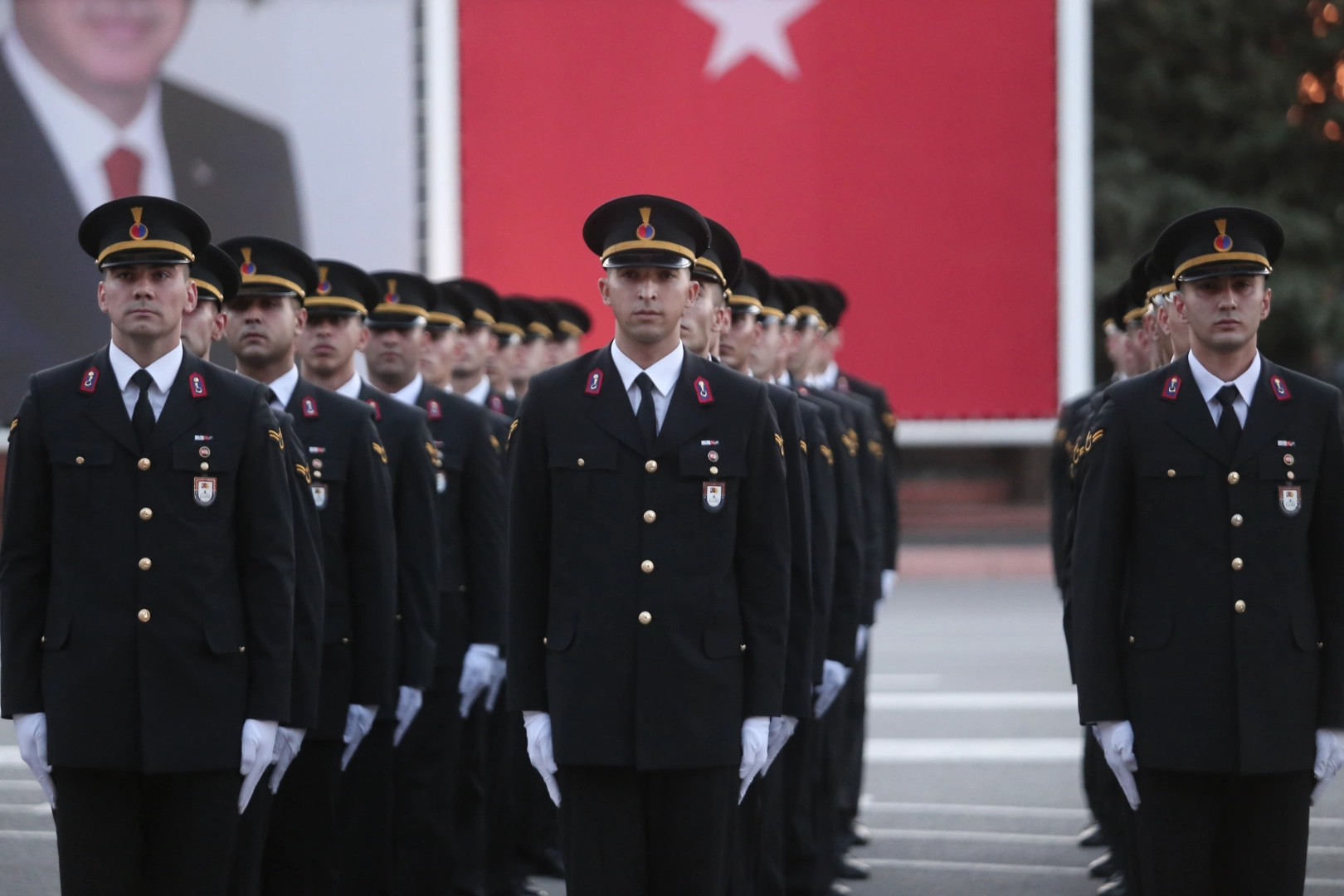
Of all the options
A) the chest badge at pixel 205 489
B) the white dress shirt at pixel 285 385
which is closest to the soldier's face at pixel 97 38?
the white dress shirt at pixel 285 385

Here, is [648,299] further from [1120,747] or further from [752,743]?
[1120,747]

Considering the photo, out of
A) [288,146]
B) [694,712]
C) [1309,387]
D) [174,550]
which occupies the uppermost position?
[288,146]

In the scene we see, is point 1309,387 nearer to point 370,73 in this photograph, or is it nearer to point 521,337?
point 521,337

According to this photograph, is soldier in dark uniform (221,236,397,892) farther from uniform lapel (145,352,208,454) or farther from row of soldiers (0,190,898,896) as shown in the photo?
uniform lapel (145,352,208,454)

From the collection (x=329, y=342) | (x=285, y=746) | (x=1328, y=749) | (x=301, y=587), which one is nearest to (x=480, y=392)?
(x=329, y=342)

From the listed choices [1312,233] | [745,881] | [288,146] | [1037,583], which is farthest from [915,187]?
[745,881]

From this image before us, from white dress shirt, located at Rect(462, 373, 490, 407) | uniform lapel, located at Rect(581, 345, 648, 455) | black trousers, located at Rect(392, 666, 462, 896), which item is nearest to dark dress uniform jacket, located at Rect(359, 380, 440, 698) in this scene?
black trousers, located at Rect(392, 666, 462, 896)

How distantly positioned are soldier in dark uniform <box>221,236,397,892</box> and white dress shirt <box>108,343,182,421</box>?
91 cm

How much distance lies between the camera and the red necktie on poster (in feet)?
49.2

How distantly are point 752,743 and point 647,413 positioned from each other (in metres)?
0.85

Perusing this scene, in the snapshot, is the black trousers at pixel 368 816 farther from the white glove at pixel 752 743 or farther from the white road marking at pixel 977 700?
the white road marking at pixel 977 700

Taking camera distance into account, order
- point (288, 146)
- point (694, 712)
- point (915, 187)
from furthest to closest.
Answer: point (915, 187), point (288, 146), point (694, 712)

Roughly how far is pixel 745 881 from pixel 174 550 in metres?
1.78

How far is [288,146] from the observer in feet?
53.2
